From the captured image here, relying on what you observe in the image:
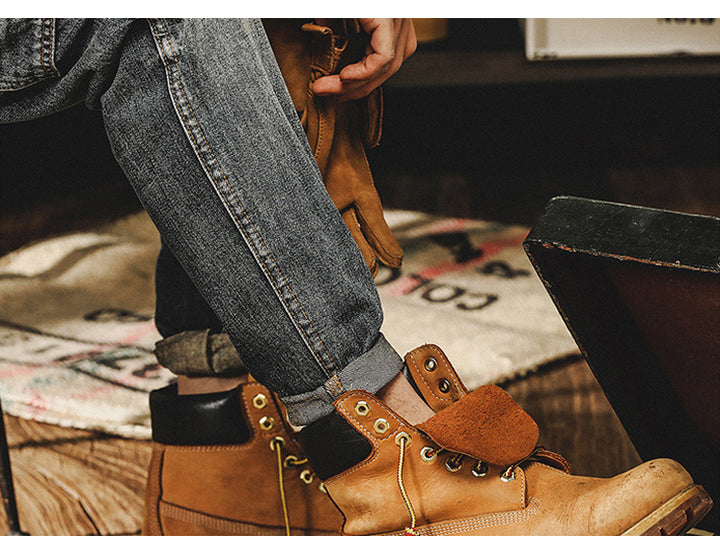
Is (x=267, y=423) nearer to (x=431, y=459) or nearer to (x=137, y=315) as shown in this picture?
(x=431, y=459)

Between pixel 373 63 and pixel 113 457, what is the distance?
59 cm

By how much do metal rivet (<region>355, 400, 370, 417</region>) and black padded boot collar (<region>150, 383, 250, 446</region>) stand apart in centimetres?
19

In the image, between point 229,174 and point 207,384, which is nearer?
point 229,174

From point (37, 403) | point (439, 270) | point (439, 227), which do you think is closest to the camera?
point (37, 403)

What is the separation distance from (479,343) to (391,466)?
538 millimetres

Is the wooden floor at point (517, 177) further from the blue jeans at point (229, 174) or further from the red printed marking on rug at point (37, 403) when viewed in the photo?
the blue jeans at point (229, 174)

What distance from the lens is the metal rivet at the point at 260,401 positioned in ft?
2.15

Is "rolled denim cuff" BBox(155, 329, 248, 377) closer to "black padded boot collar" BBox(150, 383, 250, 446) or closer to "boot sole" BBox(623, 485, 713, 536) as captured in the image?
"black padded boot collar" BBox(150, 383, 250, 446)

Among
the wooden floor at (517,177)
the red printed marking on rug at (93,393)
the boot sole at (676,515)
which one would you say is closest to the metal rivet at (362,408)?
the boot sole at (676,515)

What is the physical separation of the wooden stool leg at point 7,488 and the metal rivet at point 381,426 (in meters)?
0.40

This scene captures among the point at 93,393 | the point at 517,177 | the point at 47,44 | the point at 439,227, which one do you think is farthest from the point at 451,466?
the point at 517,177

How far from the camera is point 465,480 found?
1.79 ft
